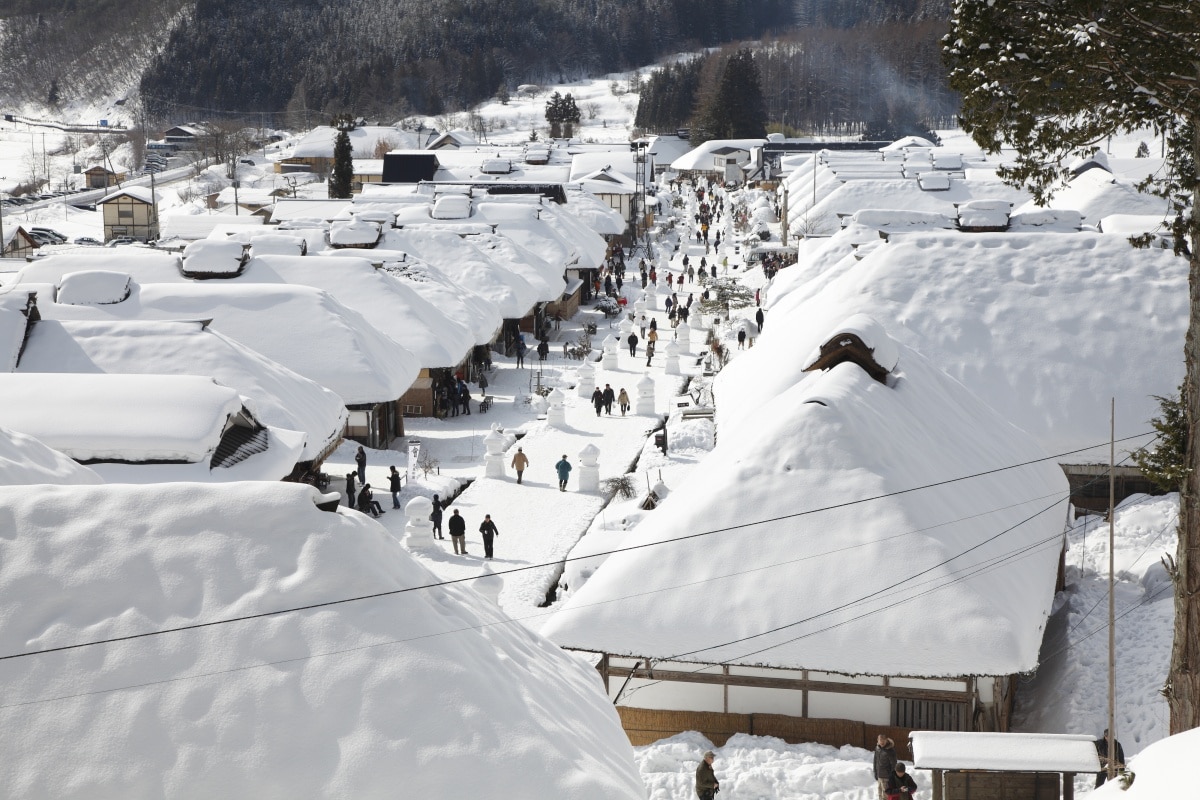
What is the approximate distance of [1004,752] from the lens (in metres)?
11.0

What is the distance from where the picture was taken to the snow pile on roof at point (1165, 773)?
5.97 m

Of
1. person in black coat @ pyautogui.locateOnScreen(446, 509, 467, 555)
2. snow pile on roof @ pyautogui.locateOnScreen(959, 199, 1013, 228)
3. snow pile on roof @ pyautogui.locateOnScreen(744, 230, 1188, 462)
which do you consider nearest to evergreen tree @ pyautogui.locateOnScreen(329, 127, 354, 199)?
snow pile on roof @ pyautogui.locateOnScreen(959, 199, 1013, 228)

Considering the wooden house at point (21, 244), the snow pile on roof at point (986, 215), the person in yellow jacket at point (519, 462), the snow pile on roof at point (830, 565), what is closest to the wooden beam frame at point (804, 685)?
the snow pile on roof at point (830, 565)

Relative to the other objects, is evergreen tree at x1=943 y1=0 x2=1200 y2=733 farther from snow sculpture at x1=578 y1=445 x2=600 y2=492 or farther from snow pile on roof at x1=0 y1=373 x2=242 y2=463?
snow sculpture at x1=578 y1=445 x2=600 y2=492

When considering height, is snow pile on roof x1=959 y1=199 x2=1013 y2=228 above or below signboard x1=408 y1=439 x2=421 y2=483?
above

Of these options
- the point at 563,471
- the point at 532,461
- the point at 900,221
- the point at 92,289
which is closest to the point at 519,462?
the point at 563,471

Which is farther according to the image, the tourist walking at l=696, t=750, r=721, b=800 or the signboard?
the signboard

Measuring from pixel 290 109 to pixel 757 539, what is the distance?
154 metres

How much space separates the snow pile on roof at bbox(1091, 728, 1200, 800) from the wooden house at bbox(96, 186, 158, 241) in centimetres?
7187

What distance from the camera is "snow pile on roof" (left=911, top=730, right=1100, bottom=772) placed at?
10.8m

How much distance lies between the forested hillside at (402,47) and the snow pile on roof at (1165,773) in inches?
6213

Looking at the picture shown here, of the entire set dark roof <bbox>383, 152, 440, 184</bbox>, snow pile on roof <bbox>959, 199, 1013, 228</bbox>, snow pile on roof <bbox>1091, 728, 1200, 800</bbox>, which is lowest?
dark roof <bbox>383, 152, 440, 184</bbox>

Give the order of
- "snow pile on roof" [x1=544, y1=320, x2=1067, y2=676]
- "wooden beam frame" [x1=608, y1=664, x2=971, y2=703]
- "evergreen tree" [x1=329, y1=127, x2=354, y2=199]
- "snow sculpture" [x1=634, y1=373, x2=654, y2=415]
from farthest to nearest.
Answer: "evergreen tree" [x1=329, y1=127, x2=354, y2=199] < "snow sculpture" [x1=634, y1=373, x2=654, y2=415] < "wooden beam frame" [x1=608, y1=664, x2=971, y2=703] < "snow pile on roof" [x1=544, y1=320, x2=1067, y2=676]

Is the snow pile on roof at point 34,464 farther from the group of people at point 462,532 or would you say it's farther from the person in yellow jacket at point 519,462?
the person in yellow jacket at point 519,462
